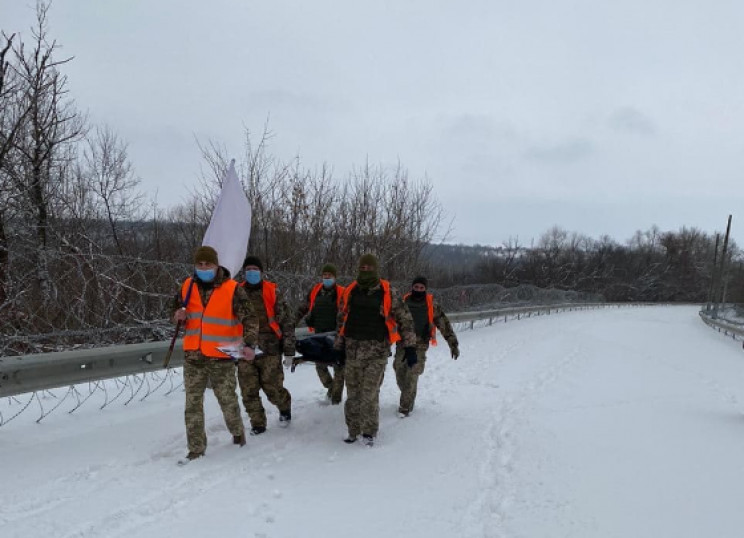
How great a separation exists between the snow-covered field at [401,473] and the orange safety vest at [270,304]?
107 cm

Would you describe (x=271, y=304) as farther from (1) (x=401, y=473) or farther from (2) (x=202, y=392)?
(1) (x=401, y=473)

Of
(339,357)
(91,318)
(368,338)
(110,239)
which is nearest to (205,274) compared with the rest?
(368,338)

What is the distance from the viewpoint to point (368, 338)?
509 cm

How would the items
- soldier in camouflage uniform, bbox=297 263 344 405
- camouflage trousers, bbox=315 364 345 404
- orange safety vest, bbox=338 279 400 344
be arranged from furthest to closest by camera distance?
soldier in camouflage uniform, bbox=297 263 344 405 < camouflage trousers, bbox=315 364 345 404 < orange safety vest, bbox=338 279 400 344

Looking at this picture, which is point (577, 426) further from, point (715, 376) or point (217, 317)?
point (715, 376)

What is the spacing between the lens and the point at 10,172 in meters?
9.60

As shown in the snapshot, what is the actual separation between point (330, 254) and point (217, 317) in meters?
10.7

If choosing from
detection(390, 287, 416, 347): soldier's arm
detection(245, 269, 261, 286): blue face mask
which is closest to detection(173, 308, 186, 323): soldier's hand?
detection(245, 269, 261, 286): blue face mask

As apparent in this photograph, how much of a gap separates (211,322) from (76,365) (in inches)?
55.8

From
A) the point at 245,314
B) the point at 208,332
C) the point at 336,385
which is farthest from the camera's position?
the point at 336,385

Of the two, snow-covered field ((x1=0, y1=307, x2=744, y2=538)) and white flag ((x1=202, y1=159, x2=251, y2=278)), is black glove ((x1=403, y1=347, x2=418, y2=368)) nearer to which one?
snow-covered field ((x1=0, y1=307, x2=744, y2=538))

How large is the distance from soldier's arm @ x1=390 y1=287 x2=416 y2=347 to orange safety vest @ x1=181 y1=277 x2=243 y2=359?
5.43 ft

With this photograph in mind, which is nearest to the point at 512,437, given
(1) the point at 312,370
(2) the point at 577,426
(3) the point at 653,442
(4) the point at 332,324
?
(2) the point at 577,426

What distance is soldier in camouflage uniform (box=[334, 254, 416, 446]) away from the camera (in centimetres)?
503
